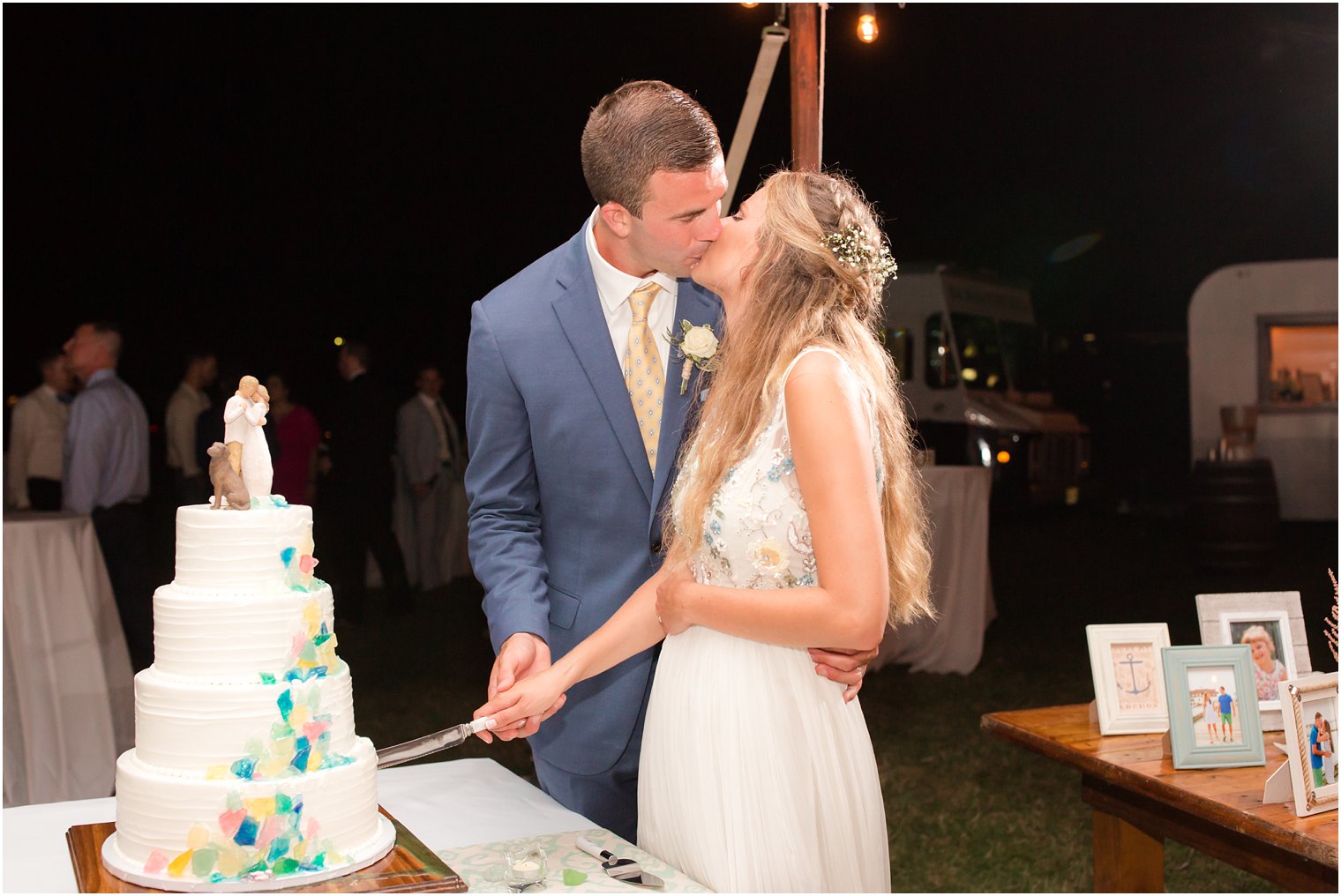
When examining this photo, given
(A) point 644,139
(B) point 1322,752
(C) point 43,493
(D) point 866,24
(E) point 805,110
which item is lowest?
(B) point 1322,752

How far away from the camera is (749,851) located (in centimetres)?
181

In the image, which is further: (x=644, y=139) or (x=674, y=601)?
(x=644, y=139)

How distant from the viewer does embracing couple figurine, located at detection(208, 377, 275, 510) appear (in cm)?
158

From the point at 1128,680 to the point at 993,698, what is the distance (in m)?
3.80

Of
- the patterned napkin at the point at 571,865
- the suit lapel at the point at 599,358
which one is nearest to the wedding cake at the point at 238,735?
the patterned napkin at the point at 571,865

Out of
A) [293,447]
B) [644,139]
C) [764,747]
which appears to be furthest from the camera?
[293,447]

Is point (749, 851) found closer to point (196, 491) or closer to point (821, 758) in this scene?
point (821, 758)

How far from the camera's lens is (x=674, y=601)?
1.92m

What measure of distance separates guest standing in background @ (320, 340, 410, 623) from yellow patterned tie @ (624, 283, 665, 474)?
17.4 feet

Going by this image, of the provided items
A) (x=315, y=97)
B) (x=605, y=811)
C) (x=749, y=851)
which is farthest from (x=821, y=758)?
(x=315, y=97)

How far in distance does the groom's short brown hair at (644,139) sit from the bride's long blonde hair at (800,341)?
226 mm

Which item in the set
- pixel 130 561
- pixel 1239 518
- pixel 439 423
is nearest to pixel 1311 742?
pixel 130 561

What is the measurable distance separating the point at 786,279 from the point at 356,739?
1011 mm

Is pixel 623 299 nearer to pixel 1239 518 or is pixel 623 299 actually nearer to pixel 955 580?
pixel 955 580
